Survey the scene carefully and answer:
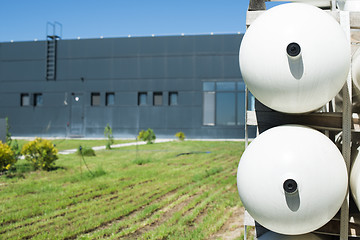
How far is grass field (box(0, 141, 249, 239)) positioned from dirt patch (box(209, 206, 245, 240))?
0.01 meters

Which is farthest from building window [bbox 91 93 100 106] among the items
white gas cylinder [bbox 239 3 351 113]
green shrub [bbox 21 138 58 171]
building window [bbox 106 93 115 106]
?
white gas cylinder [bbox 239 3 351 113]

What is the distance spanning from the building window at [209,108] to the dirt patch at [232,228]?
1833 centimetres

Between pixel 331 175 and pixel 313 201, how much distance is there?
0.81 feet

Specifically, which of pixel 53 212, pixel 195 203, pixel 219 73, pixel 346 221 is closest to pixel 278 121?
pixel 346 221

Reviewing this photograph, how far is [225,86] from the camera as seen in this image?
2338cm

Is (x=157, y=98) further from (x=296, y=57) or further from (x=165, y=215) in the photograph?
(x=296, y=57)

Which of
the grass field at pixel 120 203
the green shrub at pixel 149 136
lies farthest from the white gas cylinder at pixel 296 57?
the green shrub at pixel 149 136

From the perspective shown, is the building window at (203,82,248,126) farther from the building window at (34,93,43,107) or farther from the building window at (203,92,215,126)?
the building window at (34,93,43,107)

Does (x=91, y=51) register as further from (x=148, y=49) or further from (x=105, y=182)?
(x=105, y=182)

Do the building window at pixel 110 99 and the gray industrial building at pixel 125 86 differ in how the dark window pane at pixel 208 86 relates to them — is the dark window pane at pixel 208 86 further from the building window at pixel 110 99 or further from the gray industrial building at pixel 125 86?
the building window at pixel 110 99

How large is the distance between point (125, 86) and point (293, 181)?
22930 mm

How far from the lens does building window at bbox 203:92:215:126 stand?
77.3 ft

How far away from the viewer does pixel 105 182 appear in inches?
297

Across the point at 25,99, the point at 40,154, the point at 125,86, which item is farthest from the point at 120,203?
the point at 25,99
